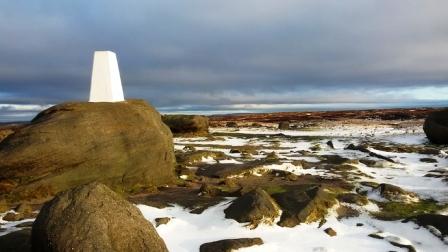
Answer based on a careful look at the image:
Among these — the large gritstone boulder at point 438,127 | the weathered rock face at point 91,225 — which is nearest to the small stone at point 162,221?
the weathered rock face at point 91,225

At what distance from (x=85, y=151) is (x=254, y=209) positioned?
6.73 meters

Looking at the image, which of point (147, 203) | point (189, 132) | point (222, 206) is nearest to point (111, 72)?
point (147, 203)

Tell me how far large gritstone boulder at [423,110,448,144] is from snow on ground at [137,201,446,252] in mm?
20368

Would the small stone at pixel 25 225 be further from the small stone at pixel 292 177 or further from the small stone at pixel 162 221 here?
the small stone at pixel 292 177

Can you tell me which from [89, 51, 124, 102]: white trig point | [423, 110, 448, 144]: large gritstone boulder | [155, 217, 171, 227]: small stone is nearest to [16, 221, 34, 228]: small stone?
[155, 217, 171, 227]: small stone

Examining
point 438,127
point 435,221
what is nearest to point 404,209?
point 435,221

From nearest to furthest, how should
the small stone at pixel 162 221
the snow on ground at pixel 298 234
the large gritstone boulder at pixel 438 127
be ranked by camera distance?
1. the snow on ground at pixel 298 234
2. the small stone at pixel 162 221
3. the large gritstone boulder at pixel 438 127

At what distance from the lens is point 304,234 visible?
1134 cm

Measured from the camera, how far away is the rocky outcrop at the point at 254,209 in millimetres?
11969

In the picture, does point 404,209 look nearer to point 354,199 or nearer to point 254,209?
point 354,199

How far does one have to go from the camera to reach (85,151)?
51.0 feet

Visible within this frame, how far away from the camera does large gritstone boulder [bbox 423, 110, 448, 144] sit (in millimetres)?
30031

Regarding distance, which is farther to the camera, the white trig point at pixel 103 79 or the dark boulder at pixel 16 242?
the white trig point at pixel 103 79

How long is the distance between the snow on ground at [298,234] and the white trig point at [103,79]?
7.61 m
